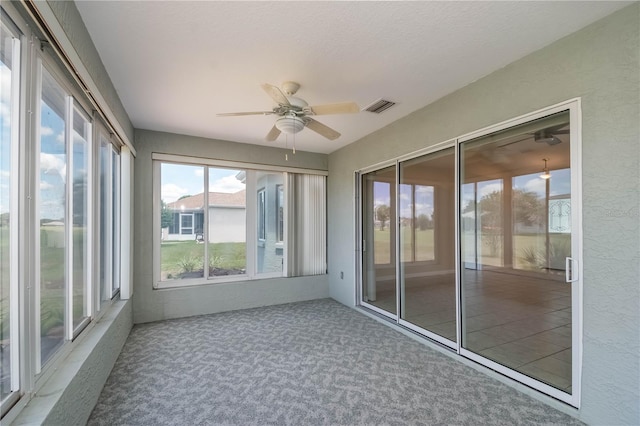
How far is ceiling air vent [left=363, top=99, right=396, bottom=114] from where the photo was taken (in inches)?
129

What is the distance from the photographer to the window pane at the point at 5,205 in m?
1.29

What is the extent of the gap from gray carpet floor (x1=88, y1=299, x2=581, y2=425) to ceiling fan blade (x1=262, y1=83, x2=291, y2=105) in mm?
2452

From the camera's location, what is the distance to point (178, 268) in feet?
14.6

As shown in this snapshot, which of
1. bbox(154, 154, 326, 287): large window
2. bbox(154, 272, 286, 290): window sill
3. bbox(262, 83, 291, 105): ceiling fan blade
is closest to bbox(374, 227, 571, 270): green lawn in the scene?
bbox(154, 154, 326, 287): large window

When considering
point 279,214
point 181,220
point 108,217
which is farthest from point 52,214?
point 279,214

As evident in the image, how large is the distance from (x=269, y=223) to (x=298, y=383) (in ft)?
9.87

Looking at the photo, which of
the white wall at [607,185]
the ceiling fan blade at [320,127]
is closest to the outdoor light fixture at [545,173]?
the white wall at [607,185]

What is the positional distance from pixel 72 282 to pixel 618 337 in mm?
3801

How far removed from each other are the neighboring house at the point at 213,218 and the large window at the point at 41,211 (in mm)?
1851

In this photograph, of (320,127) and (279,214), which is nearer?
(320,127)

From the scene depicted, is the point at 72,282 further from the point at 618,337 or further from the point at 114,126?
the point at 618,337

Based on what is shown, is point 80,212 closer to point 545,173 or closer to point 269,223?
point 269,223

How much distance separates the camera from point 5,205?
4.32 feet

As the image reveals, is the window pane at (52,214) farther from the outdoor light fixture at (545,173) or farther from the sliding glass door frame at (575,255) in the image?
the outdoor light fixture at (545,173)
